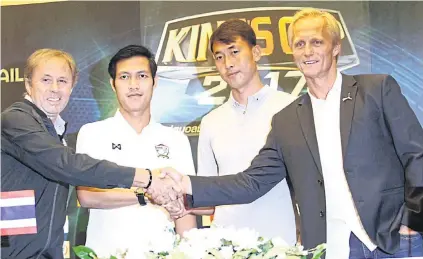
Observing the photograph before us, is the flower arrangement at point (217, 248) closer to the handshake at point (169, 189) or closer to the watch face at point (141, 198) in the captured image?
the handshake at point (169, 189)

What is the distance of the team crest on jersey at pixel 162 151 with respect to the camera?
3.01 m

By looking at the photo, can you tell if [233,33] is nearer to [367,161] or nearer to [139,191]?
[139,191]

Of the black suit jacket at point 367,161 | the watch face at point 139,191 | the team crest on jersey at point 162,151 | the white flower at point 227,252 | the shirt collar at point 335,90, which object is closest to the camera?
the white flower at point 227,252

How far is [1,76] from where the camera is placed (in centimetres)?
396

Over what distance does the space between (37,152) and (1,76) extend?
157 centimetres

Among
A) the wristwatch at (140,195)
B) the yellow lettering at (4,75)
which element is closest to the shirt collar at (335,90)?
the wristwatch at (140,195)

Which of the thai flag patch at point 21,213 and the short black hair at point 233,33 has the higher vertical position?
the short black hair at point 233,33

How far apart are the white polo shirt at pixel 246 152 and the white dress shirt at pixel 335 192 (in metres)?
0.49

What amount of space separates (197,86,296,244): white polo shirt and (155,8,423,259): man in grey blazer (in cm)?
27

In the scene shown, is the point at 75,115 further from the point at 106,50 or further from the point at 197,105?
the point at 197,105

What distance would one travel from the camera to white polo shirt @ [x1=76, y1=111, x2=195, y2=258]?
284 cm

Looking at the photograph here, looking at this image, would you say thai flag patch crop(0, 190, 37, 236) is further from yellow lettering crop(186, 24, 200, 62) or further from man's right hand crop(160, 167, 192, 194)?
yellow lettering crop(186, 24, 200, 62)

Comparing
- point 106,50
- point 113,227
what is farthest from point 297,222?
point 106,50

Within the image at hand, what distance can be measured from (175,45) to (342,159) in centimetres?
181
